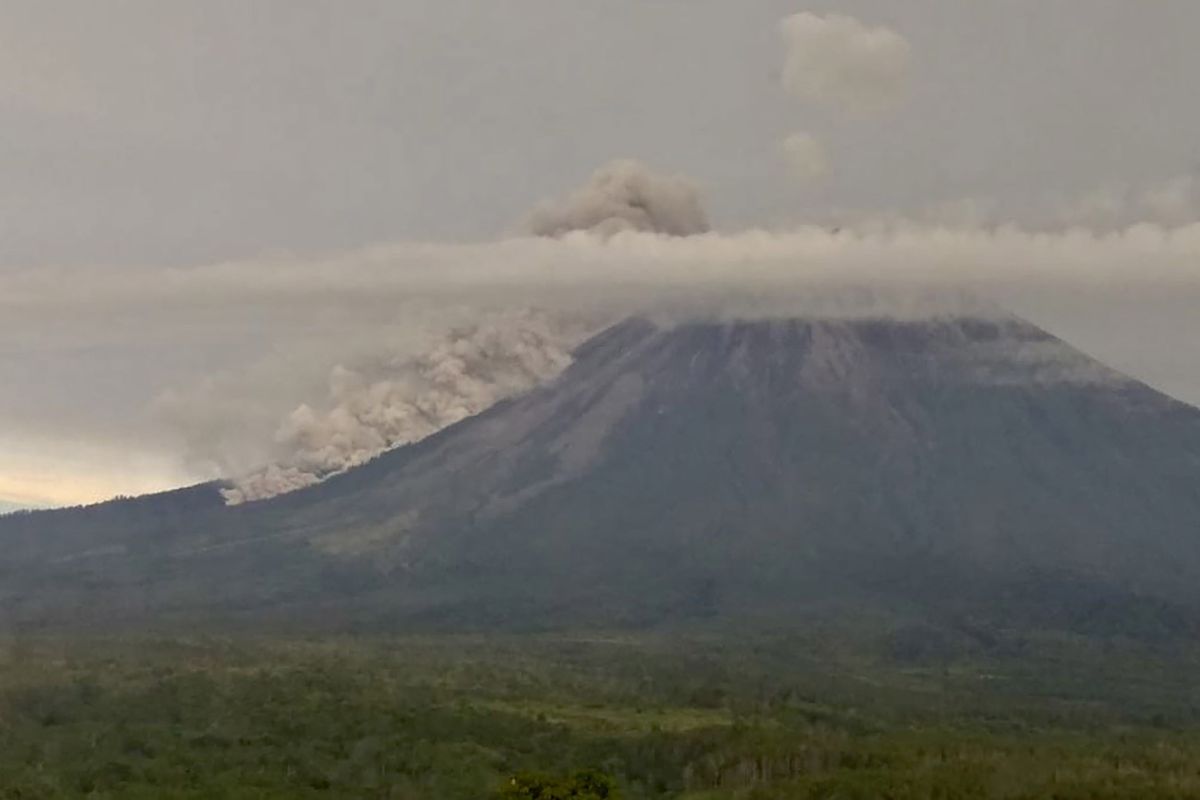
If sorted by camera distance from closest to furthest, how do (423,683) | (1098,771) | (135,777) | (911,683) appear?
(135,777) → (1098,771) → (423,683) → (911,683)

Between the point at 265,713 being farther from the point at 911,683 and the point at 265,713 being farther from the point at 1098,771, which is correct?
the point at 911,683

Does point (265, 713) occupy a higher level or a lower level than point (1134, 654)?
higher

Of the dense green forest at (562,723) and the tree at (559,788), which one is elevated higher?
the tree at (559,788)

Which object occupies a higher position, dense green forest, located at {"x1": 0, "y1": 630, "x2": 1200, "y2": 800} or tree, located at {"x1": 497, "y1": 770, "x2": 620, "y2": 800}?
tree, located at {"x1": 497, "y1": 770, "x2": 620, "y2": 800}

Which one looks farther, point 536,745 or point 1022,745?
Answer: point 1022,745

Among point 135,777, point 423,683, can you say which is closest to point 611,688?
point 423,683

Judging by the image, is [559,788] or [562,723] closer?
[559,788]

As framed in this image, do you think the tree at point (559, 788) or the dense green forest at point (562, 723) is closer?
the tree at point (559, 788)

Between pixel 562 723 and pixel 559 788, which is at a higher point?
pixel 559 788
